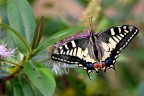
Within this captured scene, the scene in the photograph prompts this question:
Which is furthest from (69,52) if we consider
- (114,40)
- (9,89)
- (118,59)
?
(118,59)

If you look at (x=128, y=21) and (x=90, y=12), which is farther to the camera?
(x=128, y=21)

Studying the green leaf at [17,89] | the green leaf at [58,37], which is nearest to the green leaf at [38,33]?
the green leaf at [58,37]

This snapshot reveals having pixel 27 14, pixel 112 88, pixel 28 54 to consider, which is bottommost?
pixel 112 88

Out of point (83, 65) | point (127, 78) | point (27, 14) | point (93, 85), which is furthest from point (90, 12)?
point (127, 78)

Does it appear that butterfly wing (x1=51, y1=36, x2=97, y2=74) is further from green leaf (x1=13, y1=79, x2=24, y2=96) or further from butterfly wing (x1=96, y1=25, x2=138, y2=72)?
green leaf (x1=13, y1=79, x2=24, y2=96)

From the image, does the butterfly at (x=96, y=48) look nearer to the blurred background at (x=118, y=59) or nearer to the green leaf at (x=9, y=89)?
the green leaf at (x=9, y=89)

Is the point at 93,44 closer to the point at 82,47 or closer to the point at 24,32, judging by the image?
the point at 82,47

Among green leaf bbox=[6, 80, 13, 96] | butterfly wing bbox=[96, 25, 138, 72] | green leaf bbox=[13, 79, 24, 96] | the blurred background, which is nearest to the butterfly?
butterfly wing bbox=[96, 25, 138, 72]
